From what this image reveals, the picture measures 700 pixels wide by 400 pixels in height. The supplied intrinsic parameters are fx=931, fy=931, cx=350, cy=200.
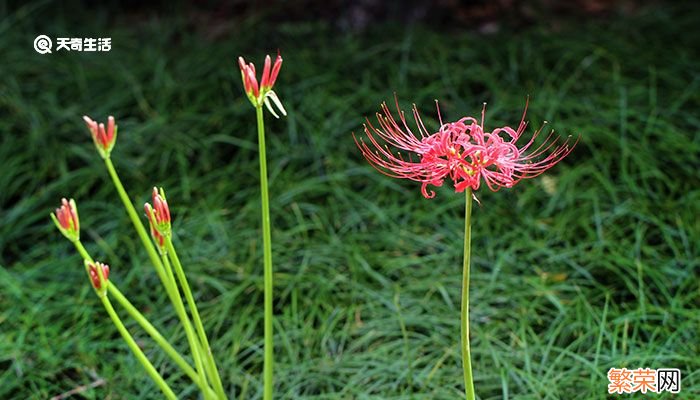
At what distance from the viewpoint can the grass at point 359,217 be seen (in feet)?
6.56

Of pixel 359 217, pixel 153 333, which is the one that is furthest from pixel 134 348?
pixel 359 217

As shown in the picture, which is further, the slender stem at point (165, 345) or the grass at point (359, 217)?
the grass at point (359, 217)

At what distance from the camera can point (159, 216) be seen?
52.8 inches

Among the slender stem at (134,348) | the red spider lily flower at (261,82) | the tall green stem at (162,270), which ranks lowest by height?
the slender stem at (134,348)

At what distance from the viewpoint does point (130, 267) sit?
247 cm

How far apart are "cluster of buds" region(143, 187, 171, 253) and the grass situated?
0.64 metres

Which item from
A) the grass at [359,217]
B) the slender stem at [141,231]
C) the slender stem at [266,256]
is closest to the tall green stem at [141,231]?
the slender stem at [141,231]

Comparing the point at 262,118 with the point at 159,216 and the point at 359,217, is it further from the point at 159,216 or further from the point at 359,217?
the point at 359,217

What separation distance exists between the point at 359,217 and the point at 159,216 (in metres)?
1.19

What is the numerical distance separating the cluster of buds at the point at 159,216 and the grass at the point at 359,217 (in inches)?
25.3

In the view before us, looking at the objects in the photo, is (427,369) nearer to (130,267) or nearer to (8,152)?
(130,267)

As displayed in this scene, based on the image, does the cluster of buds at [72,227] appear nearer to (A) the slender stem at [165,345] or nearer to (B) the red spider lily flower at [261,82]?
(A) the slender stem at [165,345]

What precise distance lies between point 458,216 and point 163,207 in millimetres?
1306

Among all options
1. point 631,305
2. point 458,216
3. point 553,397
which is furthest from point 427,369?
point 458,216
